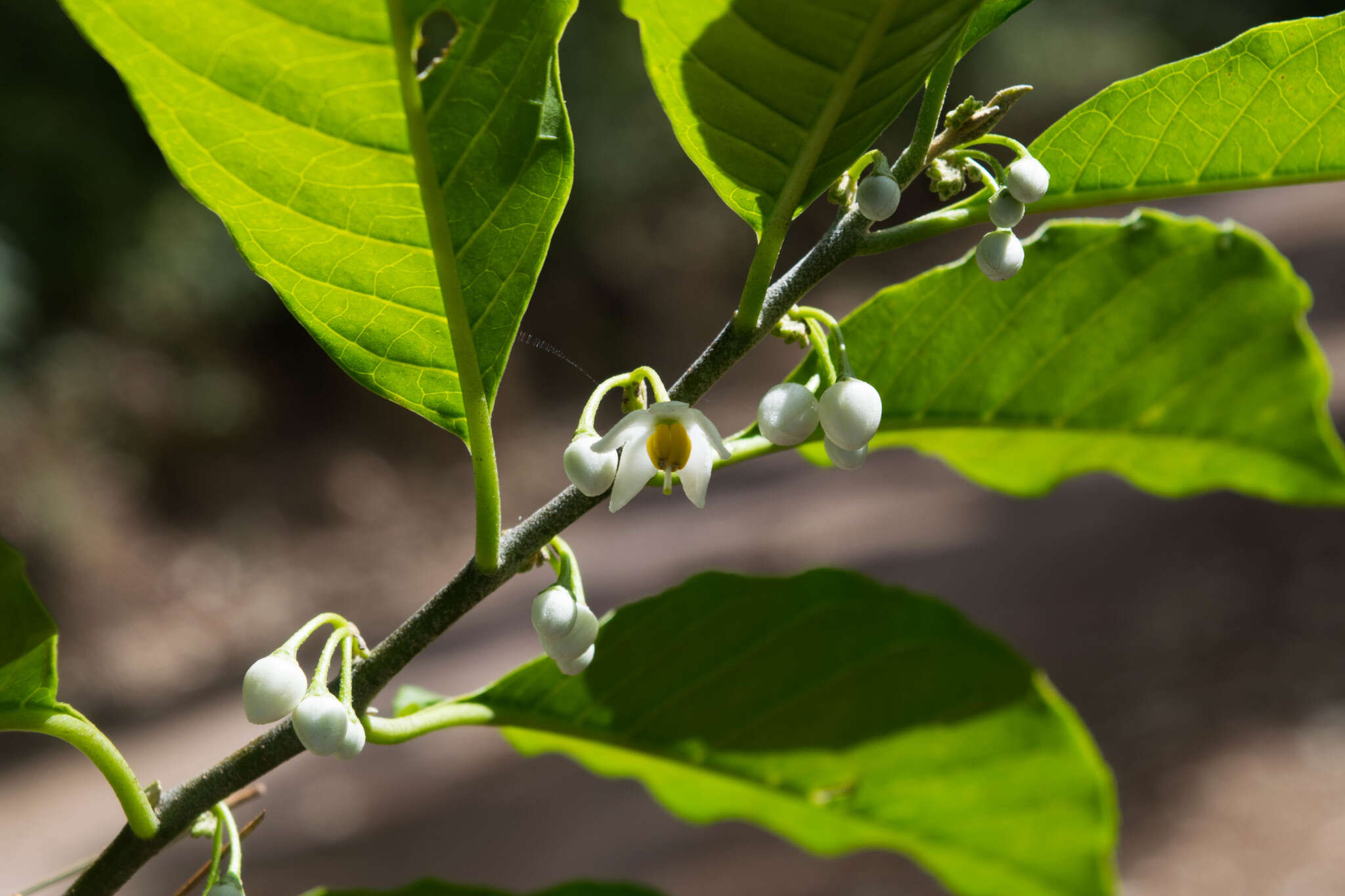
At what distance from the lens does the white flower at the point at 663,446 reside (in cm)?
52

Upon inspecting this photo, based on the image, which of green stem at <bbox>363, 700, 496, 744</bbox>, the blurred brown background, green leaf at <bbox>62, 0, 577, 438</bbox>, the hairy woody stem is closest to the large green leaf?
green stem at <bbox>363, 700, 496, 744</bbox>

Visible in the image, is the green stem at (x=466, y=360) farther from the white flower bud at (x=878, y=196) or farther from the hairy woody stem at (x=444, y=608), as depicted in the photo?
the white flower bud at (x=878, y=196)

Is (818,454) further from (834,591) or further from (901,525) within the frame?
(901,525)

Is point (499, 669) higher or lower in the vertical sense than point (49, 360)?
lower

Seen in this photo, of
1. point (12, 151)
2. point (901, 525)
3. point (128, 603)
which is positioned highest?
point (12, 151)

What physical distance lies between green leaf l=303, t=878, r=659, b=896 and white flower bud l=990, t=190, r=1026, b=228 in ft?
1.61

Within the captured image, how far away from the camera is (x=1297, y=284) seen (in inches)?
23.9

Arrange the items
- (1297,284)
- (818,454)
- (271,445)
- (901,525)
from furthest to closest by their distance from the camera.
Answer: (271,445) < (901,525) < (818,454) < (1297,284)

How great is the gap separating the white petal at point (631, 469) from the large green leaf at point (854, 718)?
18cm

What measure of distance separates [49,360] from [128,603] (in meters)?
1.76

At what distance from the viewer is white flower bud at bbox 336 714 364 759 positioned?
20.9 inches

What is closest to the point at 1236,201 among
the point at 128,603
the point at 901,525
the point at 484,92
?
the point at 901,525

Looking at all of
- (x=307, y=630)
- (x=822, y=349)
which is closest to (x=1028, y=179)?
(x=822, y=349)

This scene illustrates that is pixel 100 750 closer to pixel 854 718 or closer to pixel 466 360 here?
pixel 466 360
